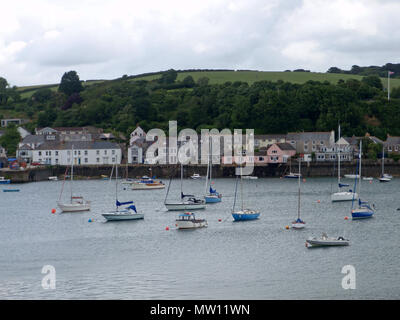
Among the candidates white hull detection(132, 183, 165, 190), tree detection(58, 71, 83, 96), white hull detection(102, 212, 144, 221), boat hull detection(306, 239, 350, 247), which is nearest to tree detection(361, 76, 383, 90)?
tree detection(58, 71, 83, 96)

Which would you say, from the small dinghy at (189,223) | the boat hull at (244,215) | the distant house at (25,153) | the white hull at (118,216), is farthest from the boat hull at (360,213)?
the distant house at (25,153)

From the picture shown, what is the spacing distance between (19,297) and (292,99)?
94.5 meters

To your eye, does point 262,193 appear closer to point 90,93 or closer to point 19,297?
point 19,297

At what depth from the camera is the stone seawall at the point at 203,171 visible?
95562mm

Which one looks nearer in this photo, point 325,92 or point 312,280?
point 312,280

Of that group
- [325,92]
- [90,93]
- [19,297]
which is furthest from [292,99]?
[19,297]

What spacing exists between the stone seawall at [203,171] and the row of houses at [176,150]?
230 centimetres

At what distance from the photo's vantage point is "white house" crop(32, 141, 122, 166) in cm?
10406

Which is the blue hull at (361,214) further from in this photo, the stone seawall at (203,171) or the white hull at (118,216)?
the stone seawall at (203,171)

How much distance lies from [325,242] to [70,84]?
385ft

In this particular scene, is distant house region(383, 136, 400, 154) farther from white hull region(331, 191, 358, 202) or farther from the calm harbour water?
white hull region(331, 191, 358, 202)

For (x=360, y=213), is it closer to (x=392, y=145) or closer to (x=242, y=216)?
(x=242, y=216)

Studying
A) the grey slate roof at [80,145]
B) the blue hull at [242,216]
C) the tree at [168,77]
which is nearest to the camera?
the blue hull at [242,216]
